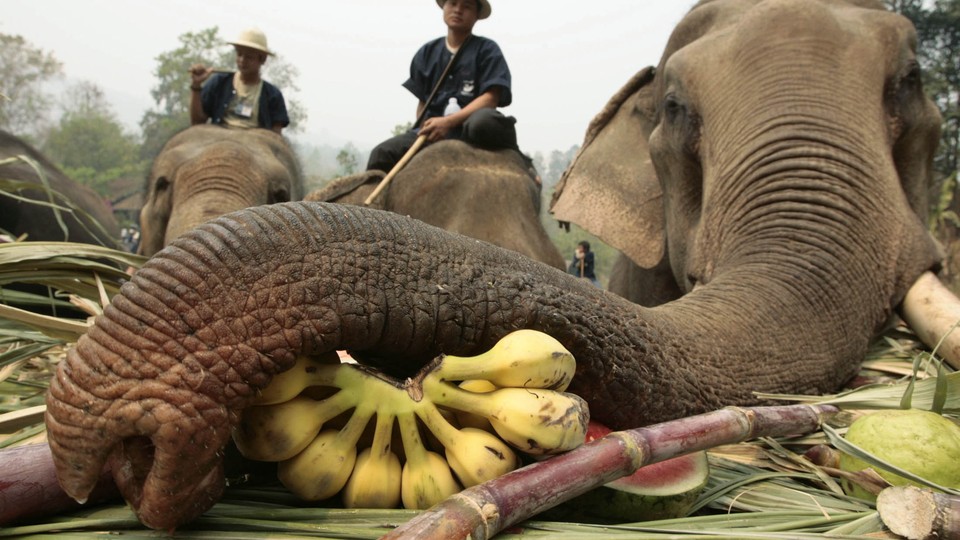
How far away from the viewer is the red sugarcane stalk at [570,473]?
1103mm

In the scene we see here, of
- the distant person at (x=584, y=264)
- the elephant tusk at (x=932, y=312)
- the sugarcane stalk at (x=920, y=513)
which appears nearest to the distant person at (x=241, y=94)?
the elephant tusk at (x=932, y=312)

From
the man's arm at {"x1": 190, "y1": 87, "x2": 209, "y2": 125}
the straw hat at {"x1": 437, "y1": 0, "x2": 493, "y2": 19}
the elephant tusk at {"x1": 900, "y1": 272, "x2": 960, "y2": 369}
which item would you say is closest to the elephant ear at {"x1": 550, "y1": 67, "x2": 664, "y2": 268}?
the straw hat at {"x1": 437, "y1": 0, "x2": 493, "y2": 19}

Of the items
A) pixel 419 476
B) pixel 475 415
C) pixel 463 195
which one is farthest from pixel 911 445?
pixel 463 195

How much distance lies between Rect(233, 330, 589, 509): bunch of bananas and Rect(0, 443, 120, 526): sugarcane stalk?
28 centimetres

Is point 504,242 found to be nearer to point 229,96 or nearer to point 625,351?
point 625,351

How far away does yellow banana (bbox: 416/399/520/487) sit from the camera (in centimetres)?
129

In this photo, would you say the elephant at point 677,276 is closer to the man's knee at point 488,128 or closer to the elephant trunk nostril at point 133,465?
the elephant trunk nostril at point 133,465

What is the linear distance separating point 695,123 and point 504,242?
4.17ft

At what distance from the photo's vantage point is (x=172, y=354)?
3.65ft

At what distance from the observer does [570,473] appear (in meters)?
1.28

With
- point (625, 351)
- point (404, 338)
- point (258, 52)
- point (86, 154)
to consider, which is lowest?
point (86, 154)

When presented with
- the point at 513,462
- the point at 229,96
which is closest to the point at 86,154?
the point at 229,96

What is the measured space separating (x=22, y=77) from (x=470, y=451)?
4425 centimetres

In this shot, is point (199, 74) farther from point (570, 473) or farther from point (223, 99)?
point (570, 473)
